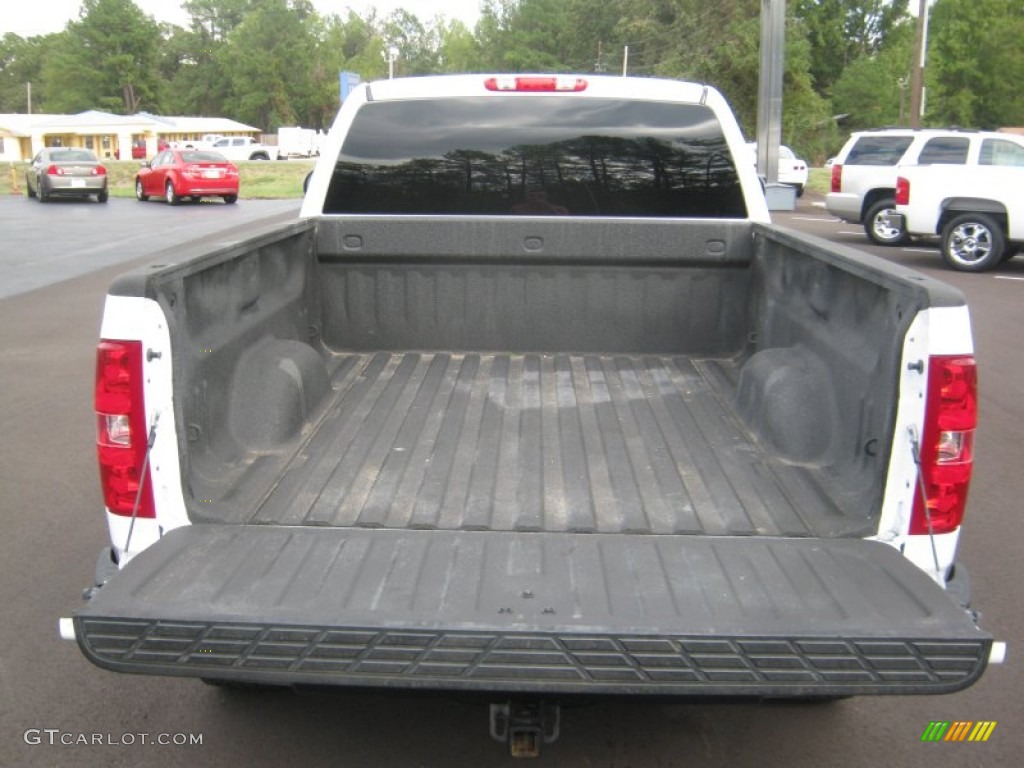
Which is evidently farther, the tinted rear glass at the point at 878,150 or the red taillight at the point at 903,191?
the tinted rear glass at the point at 878,150

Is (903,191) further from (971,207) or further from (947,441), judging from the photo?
(947,441)

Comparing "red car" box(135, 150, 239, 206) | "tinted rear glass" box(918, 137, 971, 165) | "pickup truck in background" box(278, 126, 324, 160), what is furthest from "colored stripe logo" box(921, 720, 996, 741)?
"pickup truck in background" box(278, 126, 324, 160)

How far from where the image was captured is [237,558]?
8.63 ft

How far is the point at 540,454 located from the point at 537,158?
1.65 m

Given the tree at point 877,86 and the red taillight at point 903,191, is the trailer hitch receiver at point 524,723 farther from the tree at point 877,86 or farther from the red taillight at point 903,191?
the tree at point 877,86

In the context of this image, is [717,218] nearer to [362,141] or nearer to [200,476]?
[362,141]

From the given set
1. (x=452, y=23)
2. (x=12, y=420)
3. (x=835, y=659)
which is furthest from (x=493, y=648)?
(x=452, y=23)

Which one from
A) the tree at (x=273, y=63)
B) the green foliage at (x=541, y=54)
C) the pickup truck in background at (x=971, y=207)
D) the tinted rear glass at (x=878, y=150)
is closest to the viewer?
the pickup truck in background at (x=971, y=207)

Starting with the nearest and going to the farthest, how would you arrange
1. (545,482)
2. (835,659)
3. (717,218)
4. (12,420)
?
(835,659) < (545,482) < (717,218) < (12,420)

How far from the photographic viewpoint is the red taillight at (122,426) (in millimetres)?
2705

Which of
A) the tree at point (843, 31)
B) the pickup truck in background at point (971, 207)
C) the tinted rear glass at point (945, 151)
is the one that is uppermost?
the tree at point (843, 31)

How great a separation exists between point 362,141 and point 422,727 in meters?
2.58

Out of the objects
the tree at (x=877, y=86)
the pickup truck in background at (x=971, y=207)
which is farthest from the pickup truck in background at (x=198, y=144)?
the tree at (x=877, y=86)

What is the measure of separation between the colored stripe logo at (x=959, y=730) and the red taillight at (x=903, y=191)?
13593 mm
